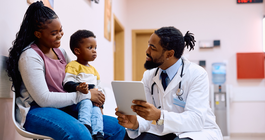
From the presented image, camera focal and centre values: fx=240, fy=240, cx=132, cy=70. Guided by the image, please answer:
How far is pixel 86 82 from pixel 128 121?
1.37 ft

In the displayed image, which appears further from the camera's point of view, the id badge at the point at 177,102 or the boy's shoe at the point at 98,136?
the id badge at the point at 177,102

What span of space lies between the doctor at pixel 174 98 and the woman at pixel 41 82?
0.32m

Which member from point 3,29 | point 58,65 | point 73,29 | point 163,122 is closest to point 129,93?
point 163,122

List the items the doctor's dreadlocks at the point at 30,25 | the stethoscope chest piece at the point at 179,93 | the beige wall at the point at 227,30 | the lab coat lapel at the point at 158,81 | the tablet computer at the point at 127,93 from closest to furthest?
1. the tablet computer at the point at 127,93
2. the doctor's dreadlocks at the point at 30,25
3. the stethoscope chest piece at the point at 179,93
4. the lab coat lapel at the point at 158,81
5. the beige wall at the point at 227,30

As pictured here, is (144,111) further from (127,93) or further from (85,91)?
(85,91)

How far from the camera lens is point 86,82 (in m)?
1.68

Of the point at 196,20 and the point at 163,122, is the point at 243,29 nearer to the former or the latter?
the point at 196,20

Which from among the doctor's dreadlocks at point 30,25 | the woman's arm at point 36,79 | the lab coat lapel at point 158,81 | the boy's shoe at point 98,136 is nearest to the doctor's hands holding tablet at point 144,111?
the boy's shoe at point 98,136

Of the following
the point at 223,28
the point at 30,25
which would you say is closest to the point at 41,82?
the point at 30,25

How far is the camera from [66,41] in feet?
7.59

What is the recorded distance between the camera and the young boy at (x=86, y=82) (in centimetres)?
145

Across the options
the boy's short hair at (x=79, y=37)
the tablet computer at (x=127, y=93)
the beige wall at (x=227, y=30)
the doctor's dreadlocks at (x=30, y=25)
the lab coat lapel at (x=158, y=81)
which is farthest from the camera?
the beige wall at (x=227, y=30)

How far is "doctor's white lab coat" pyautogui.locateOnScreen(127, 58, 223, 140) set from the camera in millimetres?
1428

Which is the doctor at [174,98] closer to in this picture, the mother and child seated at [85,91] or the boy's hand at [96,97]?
the mother and child seated at [85,91]
